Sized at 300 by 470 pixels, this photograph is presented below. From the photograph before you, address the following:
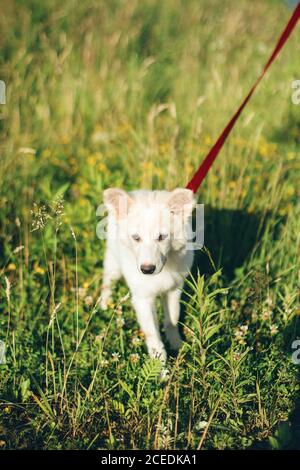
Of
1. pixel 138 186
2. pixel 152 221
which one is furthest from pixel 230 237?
pixel 152 221

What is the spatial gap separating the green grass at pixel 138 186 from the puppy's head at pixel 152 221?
262mm

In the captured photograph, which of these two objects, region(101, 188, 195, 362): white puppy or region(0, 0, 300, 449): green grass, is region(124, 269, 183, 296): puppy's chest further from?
region(0, 0, 300, 449): green grass

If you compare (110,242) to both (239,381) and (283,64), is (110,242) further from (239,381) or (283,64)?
(283,64)

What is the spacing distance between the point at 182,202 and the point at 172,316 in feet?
2.66

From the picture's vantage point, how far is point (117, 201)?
271 centimetres

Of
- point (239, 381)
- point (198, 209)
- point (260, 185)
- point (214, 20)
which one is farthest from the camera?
point (214, 20)

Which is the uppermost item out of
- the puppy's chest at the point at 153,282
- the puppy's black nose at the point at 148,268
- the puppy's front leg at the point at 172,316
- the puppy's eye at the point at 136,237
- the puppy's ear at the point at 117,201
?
the puppy's ear at the point at 117,201

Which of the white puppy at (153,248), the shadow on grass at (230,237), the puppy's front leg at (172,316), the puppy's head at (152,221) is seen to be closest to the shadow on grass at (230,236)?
the shadow on grass at (230,237)

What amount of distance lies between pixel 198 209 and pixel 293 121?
6.05 ft

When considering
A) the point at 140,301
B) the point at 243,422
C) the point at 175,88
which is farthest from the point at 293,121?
the point at 243,422

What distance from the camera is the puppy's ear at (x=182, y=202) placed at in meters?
2.55

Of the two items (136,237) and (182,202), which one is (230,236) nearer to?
(182,202)

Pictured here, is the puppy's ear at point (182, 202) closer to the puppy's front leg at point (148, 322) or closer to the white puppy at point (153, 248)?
the white puppy at point (153, 248)

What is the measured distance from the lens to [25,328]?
3084 mm
